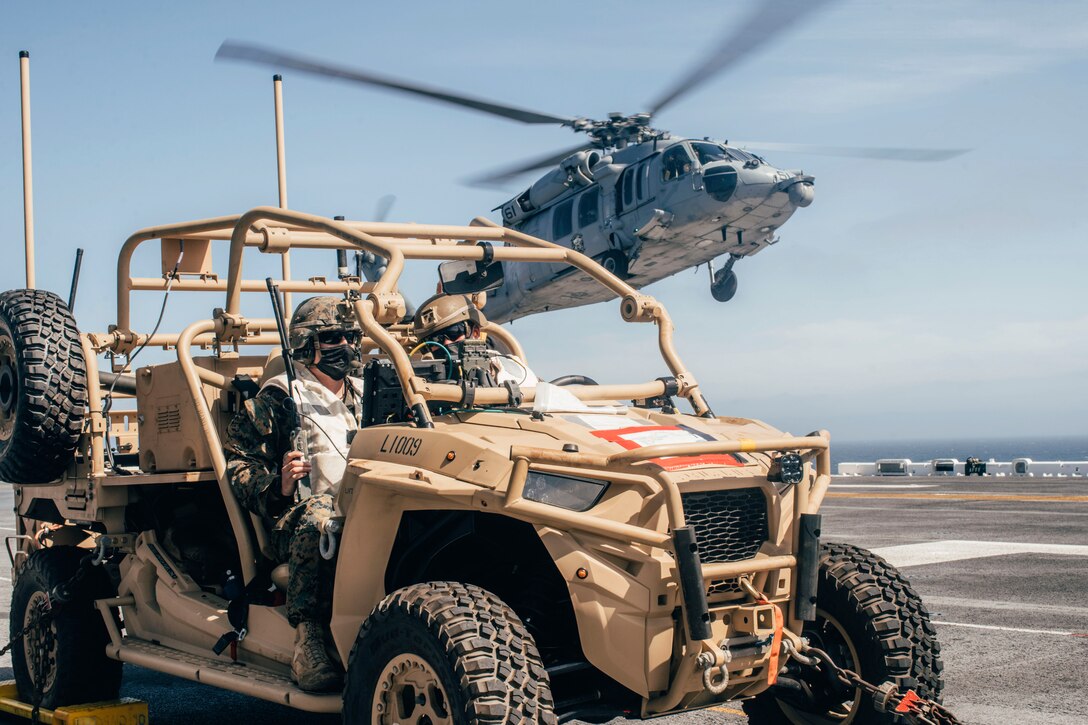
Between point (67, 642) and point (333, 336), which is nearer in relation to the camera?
point (333, 336)

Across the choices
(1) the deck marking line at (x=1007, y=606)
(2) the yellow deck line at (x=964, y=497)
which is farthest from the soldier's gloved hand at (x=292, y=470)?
(2) the yellow deck line at (x=964, y=497)

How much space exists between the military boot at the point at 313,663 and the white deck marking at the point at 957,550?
9.69 metres

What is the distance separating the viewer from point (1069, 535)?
56.5ft

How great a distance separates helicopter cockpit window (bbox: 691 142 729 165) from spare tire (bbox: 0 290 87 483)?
1748cm

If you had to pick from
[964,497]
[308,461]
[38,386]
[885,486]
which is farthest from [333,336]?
[885,486]

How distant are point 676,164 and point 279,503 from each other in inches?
727

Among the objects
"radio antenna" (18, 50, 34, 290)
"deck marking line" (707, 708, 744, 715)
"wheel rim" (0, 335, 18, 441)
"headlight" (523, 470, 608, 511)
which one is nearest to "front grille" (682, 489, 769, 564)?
"headlight" (523, 470, 608, 511)

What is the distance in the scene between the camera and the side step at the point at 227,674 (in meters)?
5.07

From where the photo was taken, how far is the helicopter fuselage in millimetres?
23016

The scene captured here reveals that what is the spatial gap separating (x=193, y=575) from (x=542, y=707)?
3.05m

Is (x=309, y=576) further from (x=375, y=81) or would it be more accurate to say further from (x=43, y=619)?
(x=375, y=81)

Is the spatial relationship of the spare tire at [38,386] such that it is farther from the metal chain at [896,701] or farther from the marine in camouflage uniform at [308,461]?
the metal chain at [896,701]

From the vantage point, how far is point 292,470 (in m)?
5.50

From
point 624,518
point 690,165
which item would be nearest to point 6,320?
point 624,518
